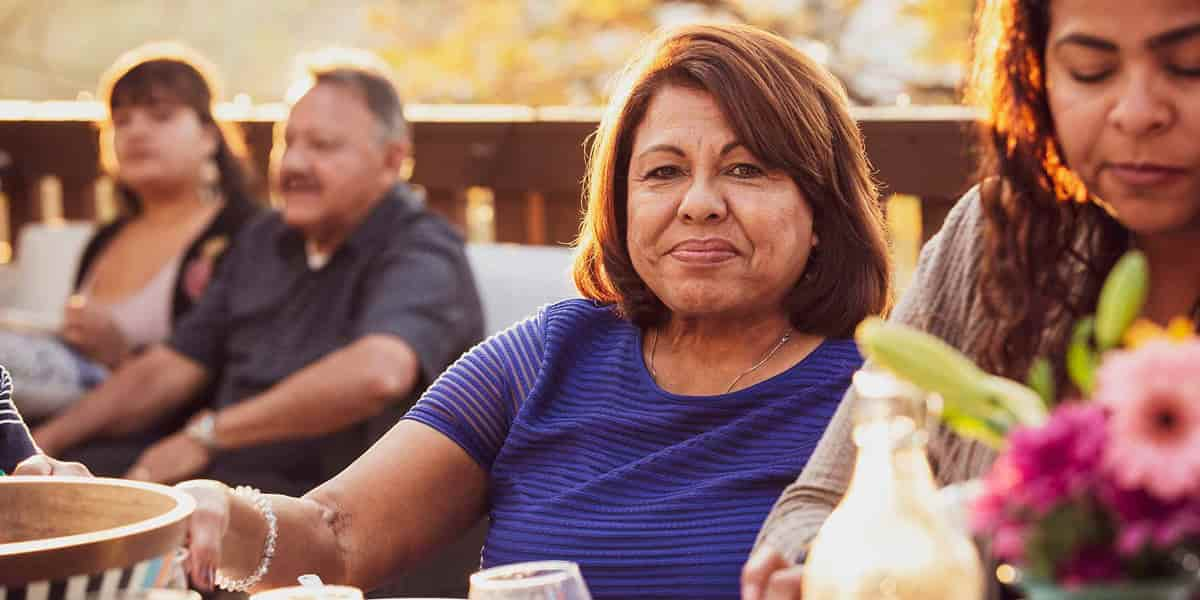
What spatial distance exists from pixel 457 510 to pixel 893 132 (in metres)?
1.26

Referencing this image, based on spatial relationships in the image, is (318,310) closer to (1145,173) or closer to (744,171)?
(744,171)

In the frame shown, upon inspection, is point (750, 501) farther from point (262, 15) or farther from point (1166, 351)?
point (262, 15)

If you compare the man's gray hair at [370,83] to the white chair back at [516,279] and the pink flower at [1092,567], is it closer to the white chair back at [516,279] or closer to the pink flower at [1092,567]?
the white chair back at [516,279]

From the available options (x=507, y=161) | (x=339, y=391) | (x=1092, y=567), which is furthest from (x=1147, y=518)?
(x=507, y=161)

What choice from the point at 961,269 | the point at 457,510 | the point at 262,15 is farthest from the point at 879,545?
the point at 262,15

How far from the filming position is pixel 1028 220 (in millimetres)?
1407

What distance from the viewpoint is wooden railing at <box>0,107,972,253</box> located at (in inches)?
115

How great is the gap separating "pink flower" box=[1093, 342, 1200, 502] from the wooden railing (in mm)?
1784

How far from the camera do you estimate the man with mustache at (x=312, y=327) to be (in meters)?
3.23

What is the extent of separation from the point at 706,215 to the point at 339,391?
1.35 m

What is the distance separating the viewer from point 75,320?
4020 mm

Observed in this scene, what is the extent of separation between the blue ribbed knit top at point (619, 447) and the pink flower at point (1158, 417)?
1106 mm

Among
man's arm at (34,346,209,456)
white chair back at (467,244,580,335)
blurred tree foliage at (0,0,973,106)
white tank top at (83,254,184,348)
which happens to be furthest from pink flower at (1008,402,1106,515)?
blurred tree foliage at (0,0,973,106)

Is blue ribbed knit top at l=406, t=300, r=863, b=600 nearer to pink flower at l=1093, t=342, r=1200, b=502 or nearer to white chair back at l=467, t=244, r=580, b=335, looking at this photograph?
white chair back at l=467, t=244, r=580, b=335
